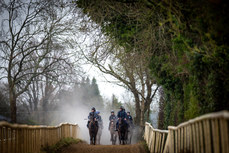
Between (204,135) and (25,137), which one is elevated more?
(204,135)

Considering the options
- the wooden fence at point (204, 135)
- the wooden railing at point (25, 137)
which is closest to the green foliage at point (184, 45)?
the wooden fence at point (204, 135)

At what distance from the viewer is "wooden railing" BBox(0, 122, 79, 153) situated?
23.3ft

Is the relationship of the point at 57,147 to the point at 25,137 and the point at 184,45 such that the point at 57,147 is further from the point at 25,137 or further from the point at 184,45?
the point at 184,45

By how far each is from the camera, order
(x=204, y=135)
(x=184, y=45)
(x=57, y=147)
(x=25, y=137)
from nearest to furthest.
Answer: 1. (x=204, y=135)
2. (x=25, y=137)
3. (x=184, y=45)
4. (x=57, y=147)

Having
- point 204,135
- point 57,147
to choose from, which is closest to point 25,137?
point 57,147

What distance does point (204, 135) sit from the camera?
6.20 metres

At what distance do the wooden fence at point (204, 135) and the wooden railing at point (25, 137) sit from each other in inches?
177

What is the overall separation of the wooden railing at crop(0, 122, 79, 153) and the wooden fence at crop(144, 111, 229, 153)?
450cm

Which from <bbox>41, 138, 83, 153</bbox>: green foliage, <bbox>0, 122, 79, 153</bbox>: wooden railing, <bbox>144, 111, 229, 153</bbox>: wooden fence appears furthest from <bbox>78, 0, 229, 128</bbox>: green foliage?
<bbox>0, 122, 79, 153</bbox>: wooden railing

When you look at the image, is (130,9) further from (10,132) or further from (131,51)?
(10,132)

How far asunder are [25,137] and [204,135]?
534cm

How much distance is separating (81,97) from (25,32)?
43.5m

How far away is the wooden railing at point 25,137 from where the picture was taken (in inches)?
279

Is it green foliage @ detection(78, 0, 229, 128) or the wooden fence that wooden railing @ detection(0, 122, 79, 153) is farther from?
green foliage @ detection(78, 0, 229, 128)
